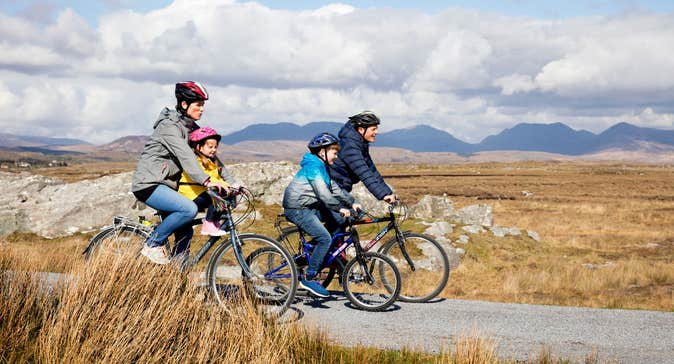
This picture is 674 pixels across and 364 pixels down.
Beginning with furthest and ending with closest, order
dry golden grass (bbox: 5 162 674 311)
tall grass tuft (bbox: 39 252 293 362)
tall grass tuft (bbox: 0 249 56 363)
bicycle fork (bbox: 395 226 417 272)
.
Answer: dry golden grass (bbox: 5 162 674 311)
bicycle fork (bbox: 395 226 417 272)
tall grass tuft (bbox: 0 249 56 363)
tall grass tuft (bbox: 39 252 293 362)

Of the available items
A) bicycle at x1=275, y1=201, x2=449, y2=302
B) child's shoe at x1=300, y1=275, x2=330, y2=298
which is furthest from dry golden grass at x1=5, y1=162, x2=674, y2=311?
child's shoe at x1=300, y1=275, x2=330, y2=298

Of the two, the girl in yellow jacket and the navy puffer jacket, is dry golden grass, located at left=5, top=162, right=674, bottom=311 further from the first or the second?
the navy puffer jacket

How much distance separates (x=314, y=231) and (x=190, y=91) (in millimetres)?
2381

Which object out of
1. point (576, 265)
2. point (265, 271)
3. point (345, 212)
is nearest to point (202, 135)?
point (265, 271)

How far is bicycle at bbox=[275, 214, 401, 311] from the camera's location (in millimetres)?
7441

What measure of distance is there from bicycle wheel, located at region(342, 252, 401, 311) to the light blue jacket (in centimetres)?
83

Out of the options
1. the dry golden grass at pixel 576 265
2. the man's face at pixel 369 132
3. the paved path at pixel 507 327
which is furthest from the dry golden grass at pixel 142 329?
the dry golden grass at pixel 576 265

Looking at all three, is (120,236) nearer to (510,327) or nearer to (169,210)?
→ (169,210)

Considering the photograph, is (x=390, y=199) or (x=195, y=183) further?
(x=390, y=199)

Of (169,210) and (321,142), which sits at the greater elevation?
(321,142)

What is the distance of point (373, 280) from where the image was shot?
760 cm

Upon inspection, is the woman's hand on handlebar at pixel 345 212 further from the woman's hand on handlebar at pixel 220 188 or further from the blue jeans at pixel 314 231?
the woman's hand on handlebar at pixel 220 188

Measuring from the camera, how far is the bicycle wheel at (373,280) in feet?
24.2

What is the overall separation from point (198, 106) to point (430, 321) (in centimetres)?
389
